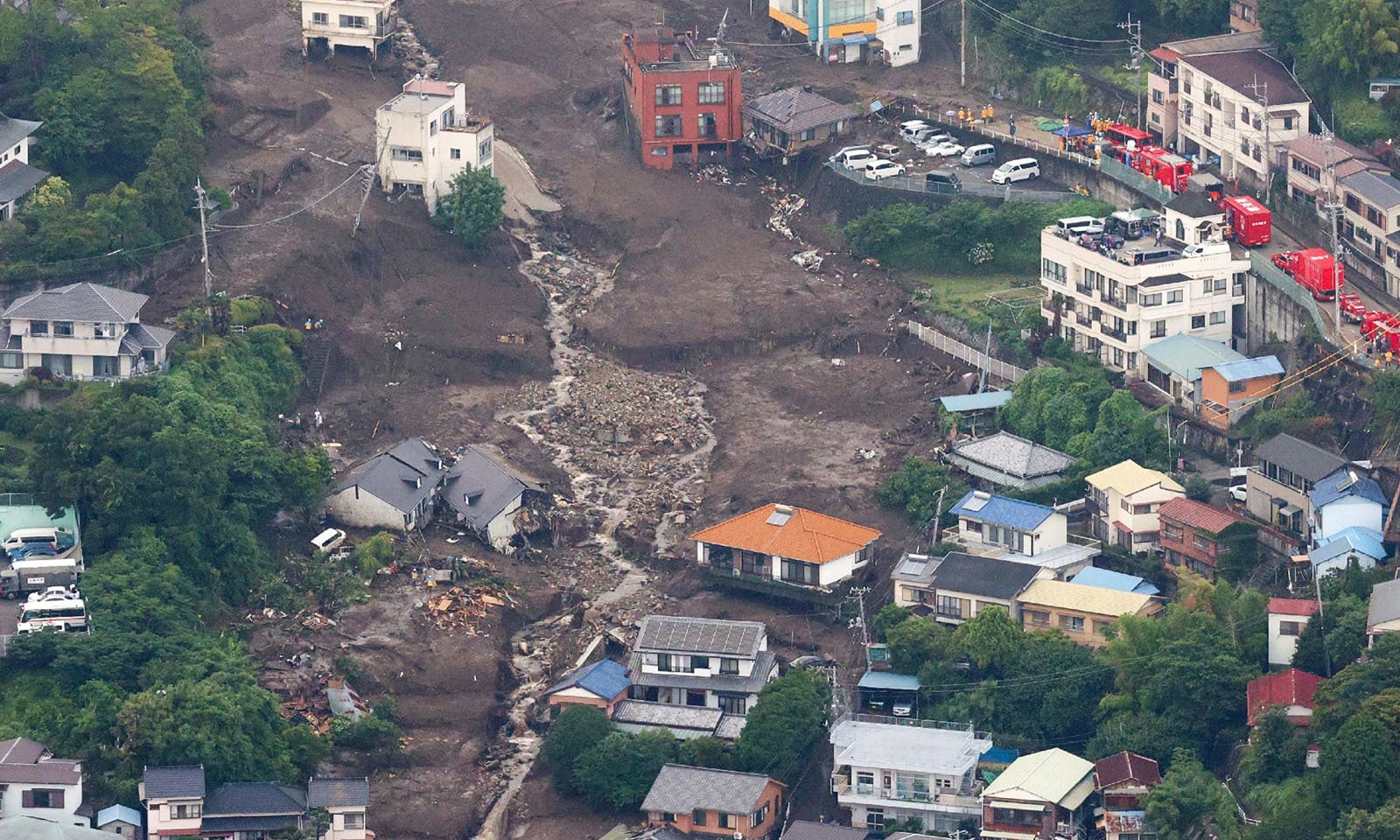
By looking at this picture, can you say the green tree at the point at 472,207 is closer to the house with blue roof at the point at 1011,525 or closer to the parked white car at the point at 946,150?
the parked white car at the point at 946,150

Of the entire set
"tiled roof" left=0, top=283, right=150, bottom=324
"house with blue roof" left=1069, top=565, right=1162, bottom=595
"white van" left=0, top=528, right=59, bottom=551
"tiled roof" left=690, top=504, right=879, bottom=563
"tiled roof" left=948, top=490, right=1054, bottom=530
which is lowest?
"tiled roof" left=690, top=504, right=879, bottom=563

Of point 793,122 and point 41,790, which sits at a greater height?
point 793,122

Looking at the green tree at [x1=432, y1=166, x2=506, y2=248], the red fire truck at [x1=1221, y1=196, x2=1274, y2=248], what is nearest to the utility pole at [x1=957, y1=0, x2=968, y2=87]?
the green tree at [x1=432, y1=166, x2=506, y2=248]

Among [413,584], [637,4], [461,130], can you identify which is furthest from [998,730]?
[637,4]

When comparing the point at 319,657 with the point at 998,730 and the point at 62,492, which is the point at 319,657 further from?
the point at 998,730

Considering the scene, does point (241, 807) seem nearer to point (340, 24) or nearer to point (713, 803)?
point (713, 803)

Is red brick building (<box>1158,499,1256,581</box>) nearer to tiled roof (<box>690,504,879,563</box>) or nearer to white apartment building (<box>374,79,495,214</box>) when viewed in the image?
tiled roof (<box>690,504,879,563</box>)

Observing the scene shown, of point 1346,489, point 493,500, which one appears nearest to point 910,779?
point 1346,489
